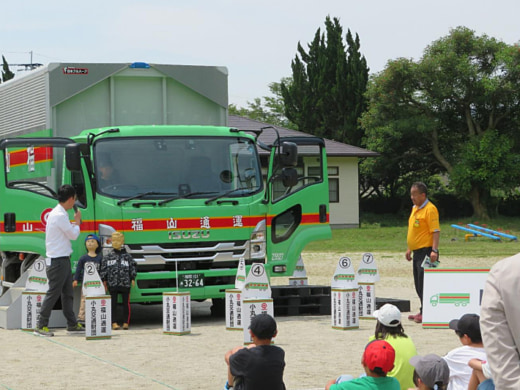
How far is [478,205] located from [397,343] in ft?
141

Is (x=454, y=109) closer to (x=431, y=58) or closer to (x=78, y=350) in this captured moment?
(x=431, y=58)

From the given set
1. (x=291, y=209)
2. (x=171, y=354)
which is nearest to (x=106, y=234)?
(x=291, y=209)

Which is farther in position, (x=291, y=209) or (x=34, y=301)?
(x=291, y=209)

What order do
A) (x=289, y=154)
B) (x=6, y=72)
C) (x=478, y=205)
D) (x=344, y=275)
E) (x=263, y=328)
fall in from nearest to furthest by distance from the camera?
1. (x=263, y=328)
2. (x=344, y=275)
3. (x=289, y=154)
4. (x=478, y=205)
5. (x=6, y=72)

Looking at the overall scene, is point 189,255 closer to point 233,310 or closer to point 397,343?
point 233,310

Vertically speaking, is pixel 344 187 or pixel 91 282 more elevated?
pixel 344 187

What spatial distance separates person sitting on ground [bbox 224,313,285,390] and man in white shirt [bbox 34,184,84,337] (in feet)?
20.8

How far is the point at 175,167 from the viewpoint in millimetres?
13812

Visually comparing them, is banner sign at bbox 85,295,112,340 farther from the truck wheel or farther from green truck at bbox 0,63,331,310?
the truck wheel

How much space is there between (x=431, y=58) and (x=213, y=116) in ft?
111

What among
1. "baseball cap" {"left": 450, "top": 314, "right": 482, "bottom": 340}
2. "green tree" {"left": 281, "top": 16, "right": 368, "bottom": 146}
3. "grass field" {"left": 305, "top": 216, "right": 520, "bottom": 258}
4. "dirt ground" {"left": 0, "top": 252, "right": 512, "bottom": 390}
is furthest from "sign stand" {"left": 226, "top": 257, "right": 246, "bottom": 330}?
"green tree" {"left": 281, "top": 16, "right": 368, "bottom": 146}

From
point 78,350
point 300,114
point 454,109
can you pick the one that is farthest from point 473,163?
point 78,350

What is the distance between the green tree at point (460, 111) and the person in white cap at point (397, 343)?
40609 millimetres

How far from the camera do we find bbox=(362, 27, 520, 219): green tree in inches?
1839
